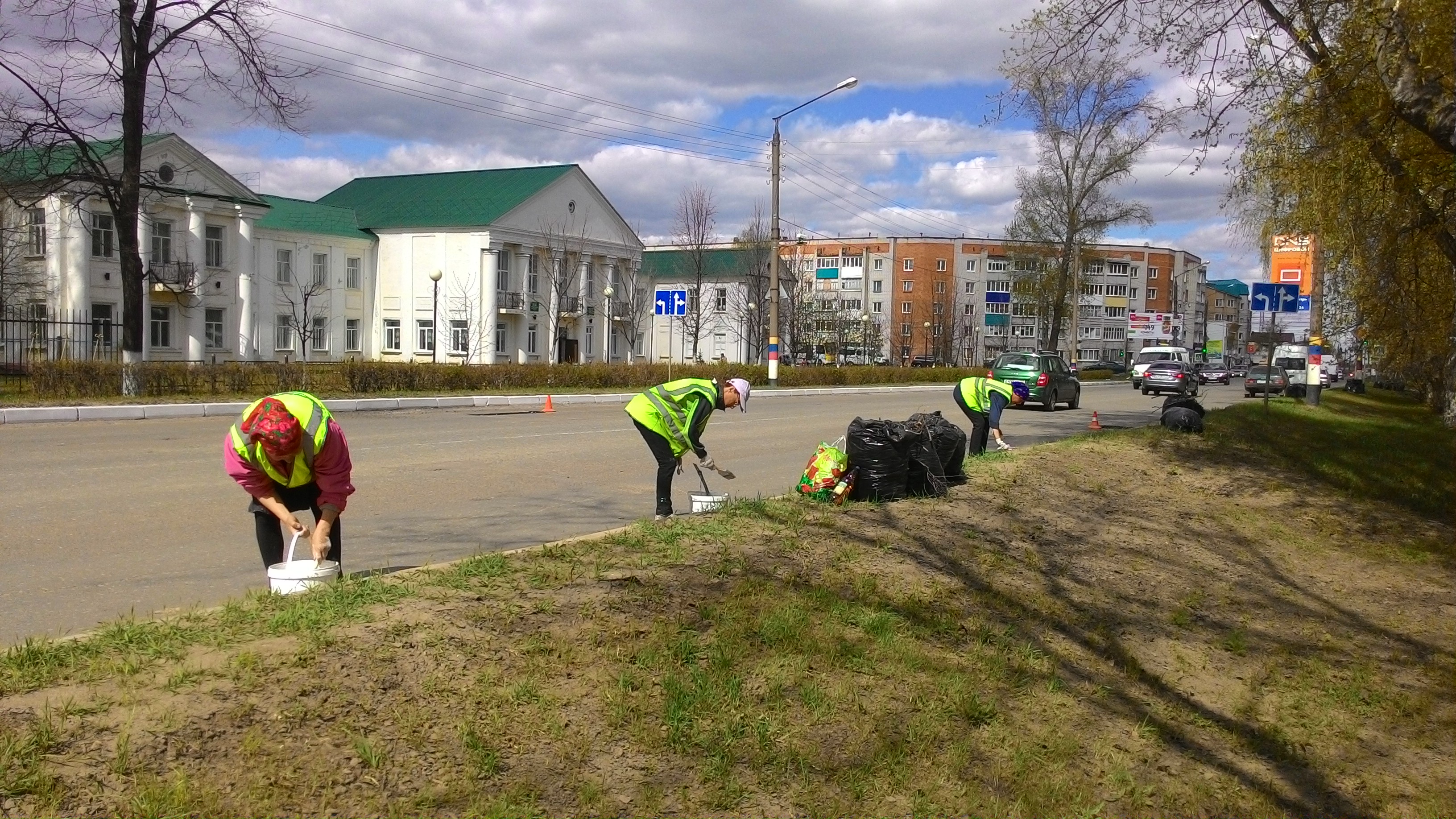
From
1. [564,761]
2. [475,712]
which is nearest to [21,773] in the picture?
[475,712]

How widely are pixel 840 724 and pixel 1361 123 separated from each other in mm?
10972

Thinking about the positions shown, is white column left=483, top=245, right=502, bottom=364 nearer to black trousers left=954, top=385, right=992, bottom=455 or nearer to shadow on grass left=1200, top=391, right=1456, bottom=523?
shadow on grass left=1200, top=391, right=1456, bottom=523

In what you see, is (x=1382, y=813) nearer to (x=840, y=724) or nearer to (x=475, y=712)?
(x=840, y=724)

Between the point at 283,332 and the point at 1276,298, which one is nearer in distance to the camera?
the point at 1276,298

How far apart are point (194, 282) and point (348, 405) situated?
24729 millimetres

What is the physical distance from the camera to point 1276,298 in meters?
20.8

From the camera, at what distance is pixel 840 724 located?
187 inches

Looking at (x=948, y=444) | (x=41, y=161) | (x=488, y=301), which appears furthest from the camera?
(x=488, y=301)

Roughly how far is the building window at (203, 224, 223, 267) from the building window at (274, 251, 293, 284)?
3.37m

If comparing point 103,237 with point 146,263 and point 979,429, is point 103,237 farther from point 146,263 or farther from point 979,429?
point 979,429

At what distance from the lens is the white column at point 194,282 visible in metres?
41.3

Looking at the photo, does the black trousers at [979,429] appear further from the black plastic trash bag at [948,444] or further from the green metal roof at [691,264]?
the green metal roof at [691,264]

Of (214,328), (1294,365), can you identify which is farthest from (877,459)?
(1294,365)

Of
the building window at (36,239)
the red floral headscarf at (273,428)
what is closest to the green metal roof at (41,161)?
the building window at (36,239)
